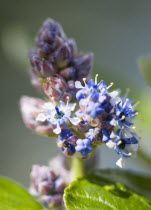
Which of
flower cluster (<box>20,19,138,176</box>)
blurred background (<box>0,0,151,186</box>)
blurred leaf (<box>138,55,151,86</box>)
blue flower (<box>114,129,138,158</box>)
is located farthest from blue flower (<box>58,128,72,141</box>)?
blurred background (<box>0,0,151,186</box>)

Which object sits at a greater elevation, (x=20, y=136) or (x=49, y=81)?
(x=20, y=136)

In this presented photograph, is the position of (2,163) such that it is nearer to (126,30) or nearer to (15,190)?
(126,30)

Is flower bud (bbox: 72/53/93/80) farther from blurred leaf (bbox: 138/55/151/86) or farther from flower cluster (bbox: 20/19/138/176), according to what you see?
blurred leaf (bbox: 138/55/151/86)

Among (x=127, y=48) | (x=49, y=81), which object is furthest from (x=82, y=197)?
(x=127, y=48)

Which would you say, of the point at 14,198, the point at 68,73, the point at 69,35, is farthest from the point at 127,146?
the point at 69,35

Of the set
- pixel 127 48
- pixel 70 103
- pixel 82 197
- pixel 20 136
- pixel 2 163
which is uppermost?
pixel 127 48

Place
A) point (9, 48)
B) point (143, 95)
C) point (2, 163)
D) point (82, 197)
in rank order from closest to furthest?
point (82, 197), point (143, 95), point (9, 48), point (2, 163)
